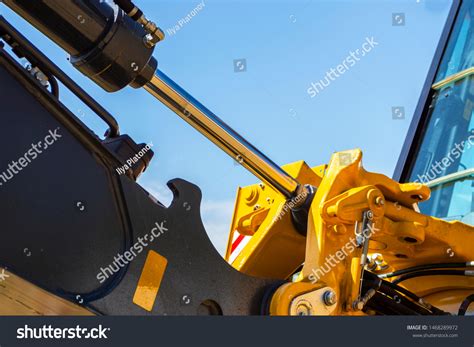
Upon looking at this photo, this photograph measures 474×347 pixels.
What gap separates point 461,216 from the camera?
3381mm

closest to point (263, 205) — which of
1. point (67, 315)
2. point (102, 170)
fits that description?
point (102, 170)

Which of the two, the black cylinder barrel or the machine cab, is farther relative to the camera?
the machine cab

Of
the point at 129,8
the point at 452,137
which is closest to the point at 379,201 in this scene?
the point at 129,8

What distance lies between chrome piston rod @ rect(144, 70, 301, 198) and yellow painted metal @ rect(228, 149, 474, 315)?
161mm

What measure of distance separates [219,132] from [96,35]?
641mm

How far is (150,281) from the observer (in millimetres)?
2098

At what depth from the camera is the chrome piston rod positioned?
2404 millimetres

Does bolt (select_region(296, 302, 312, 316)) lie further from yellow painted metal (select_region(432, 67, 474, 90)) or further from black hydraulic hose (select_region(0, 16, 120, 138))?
yellow painted metal (select_region(432, 67, 474, 90))

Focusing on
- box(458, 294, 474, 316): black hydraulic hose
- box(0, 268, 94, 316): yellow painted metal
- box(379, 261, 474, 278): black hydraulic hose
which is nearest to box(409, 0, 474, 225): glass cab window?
box(379, 261, 474, 278): black hydraulic hose
